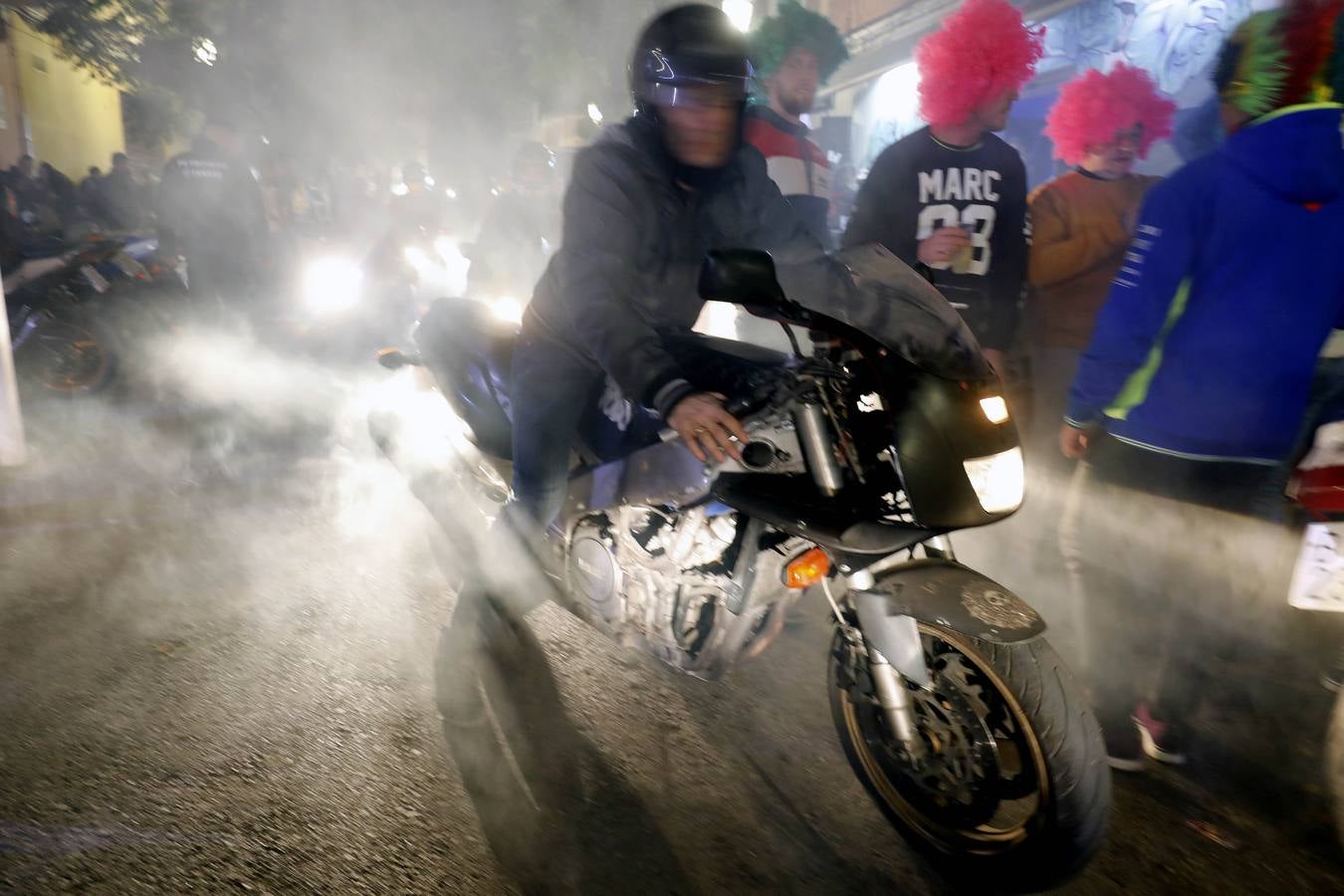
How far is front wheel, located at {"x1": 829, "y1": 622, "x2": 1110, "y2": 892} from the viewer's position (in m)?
2.04

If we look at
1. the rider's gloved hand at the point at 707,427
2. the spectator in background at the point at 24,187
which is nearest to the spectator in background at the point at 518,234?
the rider's gloved hand at the point at 707,427

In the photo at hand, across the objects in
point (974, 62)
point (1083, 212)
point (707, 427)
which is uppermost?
point (974, 62)

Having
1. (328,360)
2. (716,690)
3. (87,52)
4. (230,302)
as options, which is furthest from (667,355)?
(87,52)

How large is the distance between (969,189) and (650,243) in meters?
1.92

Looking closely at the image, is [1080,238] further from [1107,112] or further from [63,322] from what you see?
[63,322]

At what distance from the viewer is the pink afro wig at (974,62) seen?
4035 millimetres

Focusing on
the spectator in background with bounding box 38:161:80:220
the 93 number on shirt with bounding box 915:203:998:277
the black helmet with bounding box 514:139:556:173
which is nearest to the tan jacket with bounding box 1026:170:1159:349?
the 93 number on shirt with bounding box 915:203:998:277

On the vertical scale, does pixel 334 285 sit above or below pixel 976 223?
below

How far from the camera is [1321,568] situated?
2.29 meters

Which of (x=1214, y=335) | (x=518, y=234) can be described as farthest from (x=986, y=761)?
(x=518, y=234)

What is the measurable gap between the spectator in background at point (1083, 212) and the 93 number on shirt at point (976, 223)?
1.55 ft

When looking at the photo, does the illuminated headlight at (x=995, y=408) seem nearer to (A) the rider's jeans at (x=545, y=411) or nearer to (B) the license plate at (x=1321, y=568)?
(B) the license plate at (x=1321, y=568)

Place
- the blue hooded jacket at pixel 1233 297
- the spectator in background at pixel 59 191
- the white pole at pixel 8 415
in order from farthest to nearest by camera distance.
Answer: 1. the spectator in background at pixel 59 191
2. the white pole at pixel 8 415
3. the blue hooded jacket at pixel 1233 297

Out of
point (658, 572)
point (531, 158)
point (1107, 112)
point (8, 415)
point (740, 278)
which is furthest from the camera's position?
point (531, 158)
